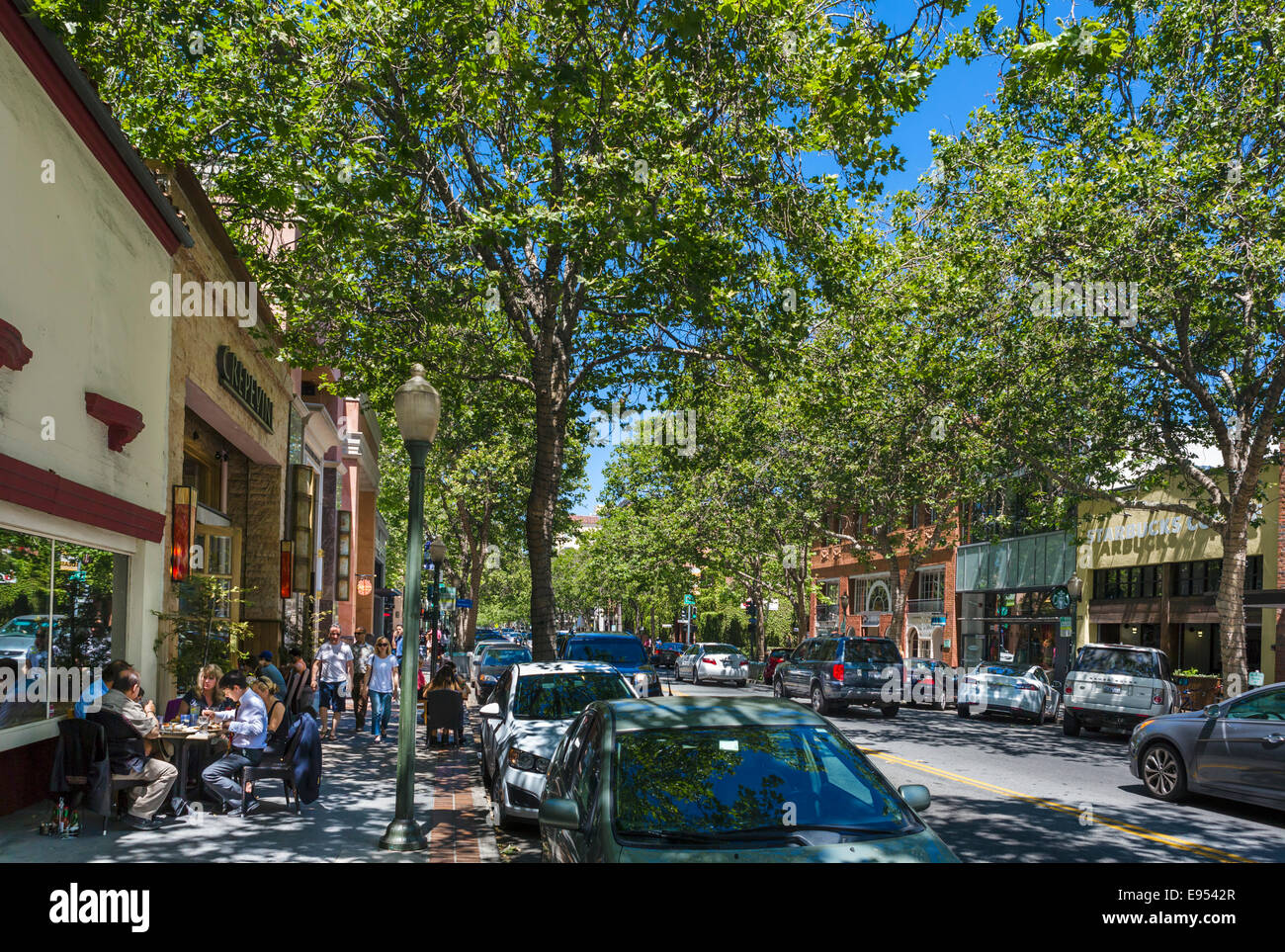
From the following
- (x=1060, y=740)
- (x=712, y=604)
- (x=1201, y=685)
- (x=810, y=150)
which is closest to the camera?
(x=810, y=150)

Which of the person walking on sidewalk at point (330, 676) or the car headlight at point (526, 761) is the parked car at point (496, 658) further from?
the car headlight at point (526, 761)

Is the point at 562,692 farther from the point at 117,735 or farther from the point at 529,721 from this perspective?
the point at 117,735

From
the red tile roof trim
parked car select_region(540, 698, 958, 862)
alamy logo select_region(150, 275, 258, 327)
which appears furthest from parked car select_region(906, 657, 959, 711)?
parked car select_region(540, 698, 958, 862)

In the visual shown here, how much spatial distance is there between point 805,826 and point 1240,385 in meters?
20.6

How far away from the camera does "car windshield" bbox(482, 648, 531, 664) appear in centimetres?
3256

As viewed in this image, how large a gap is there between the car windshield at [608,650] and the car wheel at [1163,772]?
10400mm

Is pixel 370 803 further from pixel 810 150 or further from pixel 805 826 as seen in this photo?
pixel 810 150

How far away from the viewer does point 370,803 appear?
11.5 m

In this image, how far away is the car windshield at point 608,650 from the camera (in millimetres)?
21484

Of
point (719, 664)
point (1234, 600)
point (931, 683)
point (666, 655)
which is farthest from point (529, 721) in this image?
point (666, 655)

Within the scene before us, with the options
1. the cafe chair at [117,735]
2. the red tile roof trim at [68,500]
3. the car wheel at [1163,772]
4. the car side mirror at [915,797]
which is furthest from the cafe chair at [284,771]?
the car wheel at [1163,772]

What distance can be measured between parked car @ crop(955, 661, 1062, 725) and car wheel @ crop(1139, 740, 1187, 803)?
1274cm

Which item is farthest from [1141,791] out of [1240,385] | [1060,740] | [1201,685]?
[1201,685]

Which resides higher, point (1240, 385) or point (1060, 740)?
point (1240, 385)
